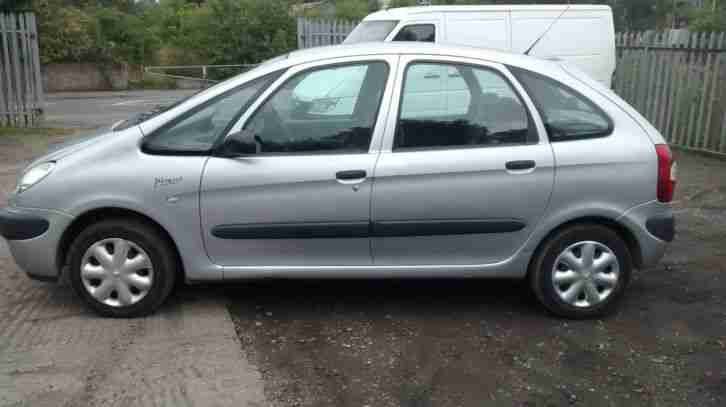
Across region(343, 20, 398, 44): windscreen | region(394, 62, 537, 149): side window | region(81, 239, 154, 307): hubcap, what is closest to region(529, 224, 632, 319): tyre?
region(394, 62, 537, 149): side window

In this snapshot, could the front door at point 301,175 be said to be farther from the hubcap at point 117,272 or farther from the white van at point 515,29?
the white van at point 515,29

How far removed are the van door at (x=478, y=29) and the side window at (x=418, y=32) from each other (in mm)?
214

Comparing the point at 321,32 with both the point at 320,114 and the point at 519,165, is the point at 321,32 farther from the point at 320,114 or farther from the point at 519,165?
the point at 519,165

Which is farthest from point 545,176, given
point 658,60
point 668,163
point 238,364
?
point 658,60

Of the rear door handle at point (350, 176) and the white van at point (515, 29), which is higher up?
the white van at point (515, 29)

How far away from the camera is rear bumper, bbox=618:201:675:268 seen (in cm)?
483

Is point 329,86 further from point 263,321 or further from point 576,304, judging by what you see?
point 576,304

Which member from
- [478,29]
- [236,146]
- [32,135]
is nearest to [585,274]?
[236,146]

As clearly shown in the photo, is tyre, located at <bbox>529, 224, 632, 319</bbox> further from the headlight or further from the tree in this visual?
the tree

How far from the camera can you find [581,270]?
16.1 feet

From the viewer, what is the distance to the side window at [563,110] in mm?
4812

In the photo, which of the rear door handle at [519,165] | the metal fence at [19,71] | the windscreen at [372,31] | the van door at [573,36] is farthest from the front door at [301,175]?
the metal fence at [19,71]

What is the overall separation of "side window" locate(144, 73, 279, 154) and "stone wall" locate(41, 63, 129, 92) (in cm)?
2591

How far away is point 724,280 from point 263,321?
11.4 ft
